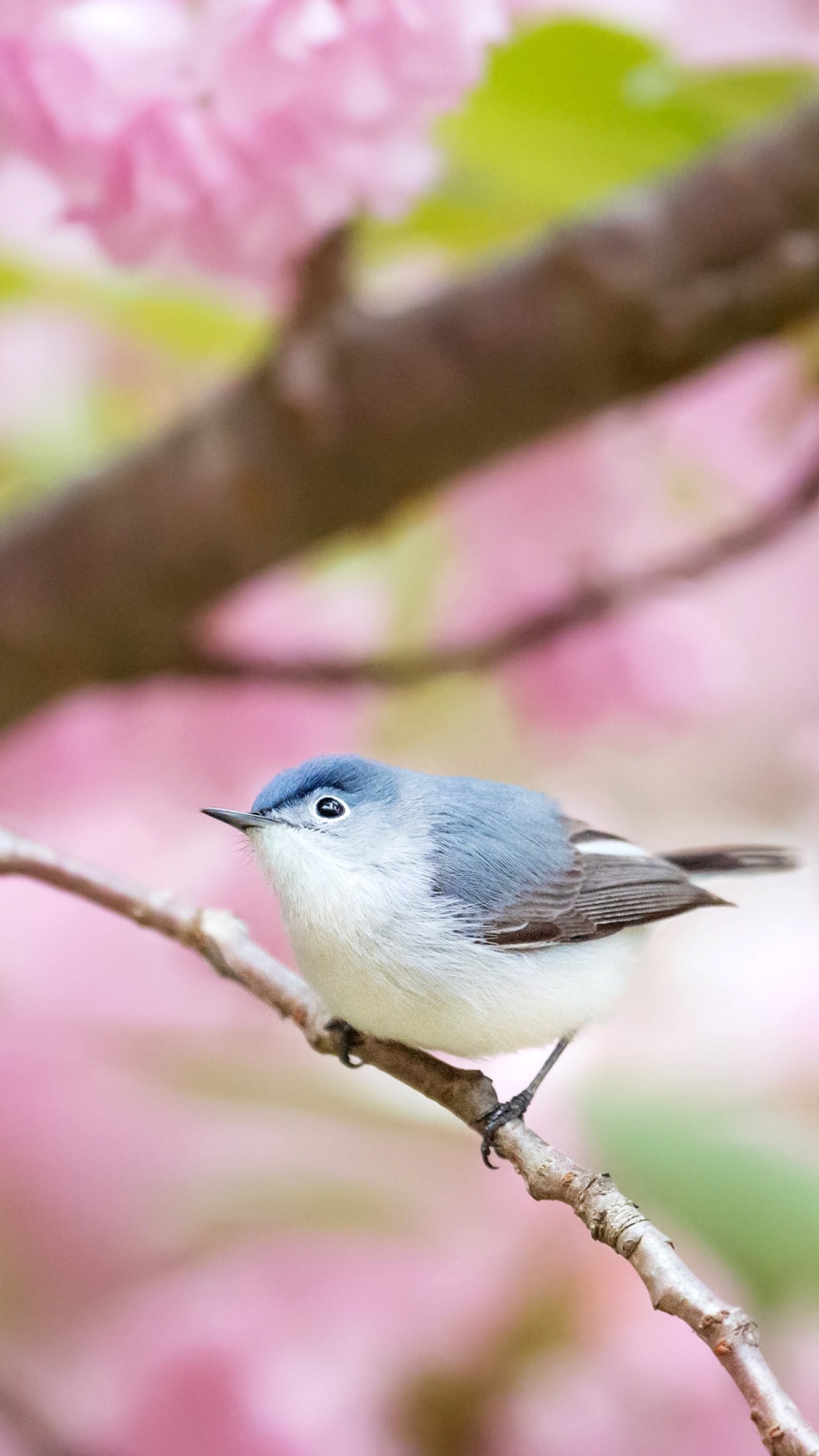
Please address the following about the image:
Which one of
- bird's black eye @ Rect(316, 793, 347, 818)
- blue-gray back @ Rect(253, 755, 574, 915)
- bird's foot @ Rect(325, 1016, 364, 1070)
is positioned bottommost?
bird's foot @ Rect(325, 1016, 364, 1070)

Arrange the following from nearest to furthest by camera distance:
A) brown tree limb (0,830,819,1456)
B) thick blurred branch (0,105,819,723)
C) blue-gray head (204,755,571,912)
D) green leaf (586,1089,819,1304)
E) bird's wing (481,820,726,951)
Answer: brown tree limb (0,830,819,1456)
blue-gray head (204,755,571,912)
bird's wing (481,820,726,951)
green leaf (586,1089,819,1304)
thick blurred branch (0,105,819,723)

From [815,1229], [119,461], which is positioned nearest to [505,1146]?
[815,1229]

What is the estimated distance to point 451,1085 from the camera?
53cm

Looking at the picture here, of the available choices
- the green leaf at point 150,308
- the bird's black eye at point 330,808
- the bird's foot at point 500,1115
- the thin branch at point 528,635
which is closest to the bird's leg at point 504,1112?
the bird's foot at point 500,1115

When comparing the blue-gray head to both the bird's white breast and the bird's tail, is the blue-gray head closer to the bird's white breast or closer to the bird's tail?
the bird's white breast

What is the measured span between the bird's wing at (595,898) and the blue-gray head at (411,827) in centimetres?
1

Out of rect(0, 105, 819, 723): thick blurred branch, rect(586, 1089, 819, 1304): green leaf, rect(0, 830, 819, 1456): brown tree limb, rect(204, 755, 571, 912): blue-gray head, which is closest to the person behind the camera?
rect(0, 830, 819, 1456): brown tree limb

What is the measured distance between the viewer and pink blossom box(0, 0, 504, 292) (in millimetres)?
552

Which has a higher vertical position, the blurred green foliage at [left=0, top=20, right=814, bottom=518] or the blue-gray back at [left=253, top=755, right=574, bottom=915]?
the blurred green foliage at [left=0, top=20, right=814, bottom=518]

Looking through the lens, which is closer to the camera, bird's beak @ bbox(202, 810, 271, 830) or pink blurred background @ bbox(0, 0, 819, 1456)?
bird's beak @ bbox(202, 810, 271, 830)

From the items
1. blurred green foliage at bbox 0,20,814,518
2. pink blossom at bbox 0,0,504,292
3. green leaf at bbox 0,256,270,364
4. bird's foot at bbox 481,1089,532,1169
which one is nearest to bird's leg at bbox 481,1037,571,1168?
bird's foot at bbox 481,1089,532,1169

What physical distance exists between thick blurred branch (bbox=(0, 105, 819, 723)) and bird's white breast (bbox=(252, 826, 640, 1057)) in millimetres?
370

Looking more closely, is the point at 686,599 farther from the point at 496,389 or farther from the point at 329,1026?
the point at 329,1026

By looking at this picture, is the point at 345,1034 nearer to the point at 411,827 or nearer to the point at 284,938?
the point at 411,827
